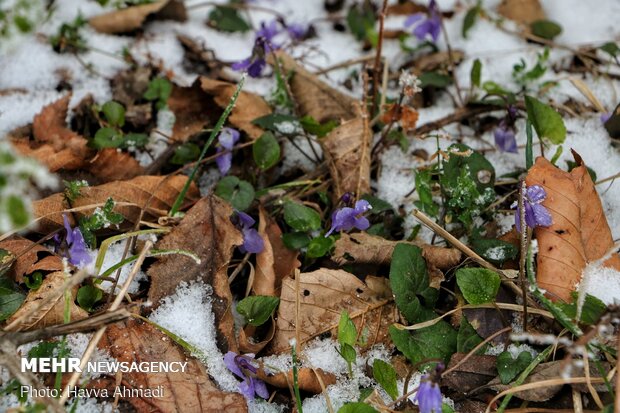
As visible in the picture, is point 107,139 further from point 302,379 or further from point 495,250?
point 495,250

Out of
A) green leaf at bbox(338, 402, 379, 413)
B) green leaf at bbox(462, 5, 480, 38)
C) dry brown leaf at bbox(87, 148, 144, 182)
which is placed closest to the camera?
green leaf at bbox(338, 402, 379, 413)

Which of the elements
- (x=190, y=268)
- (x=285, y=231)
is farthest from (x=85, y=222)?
(x=285, y=231)

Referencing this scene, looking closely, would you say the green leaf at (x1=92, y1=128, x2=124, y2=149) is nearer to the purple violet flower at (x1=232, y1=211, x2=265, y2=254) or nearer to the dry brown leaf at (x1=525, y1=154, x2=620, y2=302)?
the purple violet flower at (x1=232, y1=211, x2=265, y2=254)

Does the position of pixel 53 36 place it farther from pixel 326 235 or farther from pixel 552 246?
pixel 552 246

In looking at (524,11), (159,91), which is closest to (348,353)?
(159,91)

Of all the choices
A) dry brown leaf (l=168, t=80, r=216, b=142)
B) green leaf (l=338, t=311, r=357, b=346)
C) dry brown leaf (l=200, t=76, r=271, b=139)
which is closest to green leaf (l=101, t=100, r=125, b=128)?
dry brown leaf (l=168, t=80, r=216, b=142)

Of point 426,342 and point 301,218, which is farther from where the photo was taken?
point 301,218
